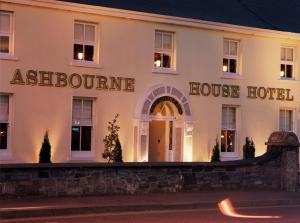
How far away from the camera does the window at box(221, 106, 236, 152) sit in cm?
2805

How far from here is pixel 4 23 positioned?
22859 millimetres

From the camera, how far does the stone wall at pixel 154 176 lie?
17.5 m

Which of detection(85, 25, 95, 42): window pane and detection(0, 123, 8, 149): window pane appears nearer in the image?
detection(0, 123, 8, 149): window pane

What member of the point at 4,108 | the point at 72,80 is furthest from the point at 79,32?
the point at 4,108

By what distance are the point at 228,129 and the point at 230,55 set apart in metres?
3.14

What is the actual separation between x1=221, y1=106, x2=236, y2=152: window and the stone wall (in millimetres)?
5955

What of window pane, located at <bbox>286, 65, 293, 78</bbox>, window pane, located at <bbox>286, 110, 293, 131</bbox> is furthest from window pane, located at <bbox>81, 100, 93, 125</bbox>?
window pane, located at <bbox>286, 65, 293, 78</bbox>

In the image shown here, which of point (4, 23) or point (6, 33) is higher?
point (4, 23)

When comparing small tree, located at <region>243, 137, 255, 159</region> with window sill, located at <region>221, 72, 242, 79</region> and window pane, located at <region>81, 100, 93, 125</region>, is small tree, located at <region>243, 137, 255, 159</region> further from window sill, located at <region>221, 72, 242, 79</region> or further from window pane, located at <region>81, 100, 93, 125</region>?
window pane, located at <region>81, 100, 93, 125</region>

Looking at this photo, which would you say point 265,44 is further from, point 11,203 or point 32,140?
point 11,203

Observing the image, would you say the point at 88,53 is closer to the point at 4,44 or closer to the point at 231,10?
the point at 4,44

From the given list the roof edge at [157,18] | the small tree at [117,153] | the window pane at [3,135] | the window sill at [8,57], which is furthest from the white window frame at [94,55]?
the window pane at [3,135]

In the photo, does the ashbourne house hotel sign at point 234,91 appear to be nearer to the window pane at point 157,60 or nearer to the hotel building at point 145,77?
the hotel building at point 145,77

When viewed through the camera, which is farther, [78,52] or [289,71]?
[289,71]
